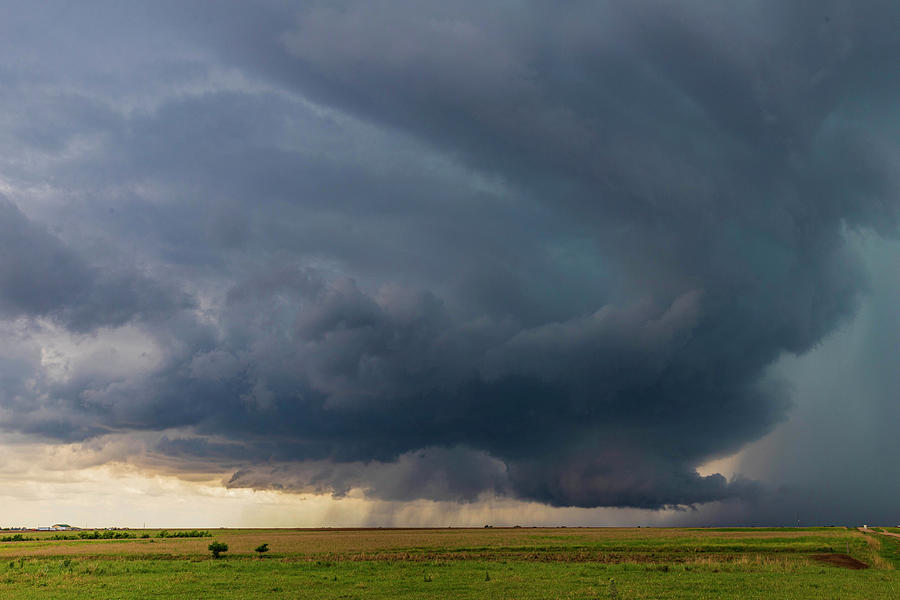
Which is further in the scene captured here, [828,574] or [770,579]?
[828,574]

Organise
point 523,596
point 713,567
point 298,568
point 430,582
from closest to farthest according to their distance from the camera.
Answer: point 523,596 < point 430,582 < point 713,567 < point 298,568

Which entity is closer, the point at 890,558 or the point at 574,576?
the point at 574,576

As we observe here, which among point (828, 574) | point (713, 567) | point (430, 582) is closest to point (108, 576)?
point (430, 582)

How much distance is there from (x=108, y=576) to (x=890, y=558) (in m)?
89.2

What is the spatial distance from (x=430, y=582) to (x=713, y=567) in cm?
2889

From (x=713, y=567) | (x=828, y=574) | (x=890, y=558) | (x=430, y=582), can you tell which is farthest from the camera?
(x=890, y=558)

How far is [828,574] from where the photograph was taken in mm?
56062

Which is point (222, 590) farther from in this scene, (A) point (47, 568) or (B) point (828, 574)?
(B) point (828, 574)

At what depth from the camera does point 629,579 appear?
52188 millimetres

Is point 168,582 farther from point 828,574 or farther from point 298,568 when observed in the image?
point 828,574

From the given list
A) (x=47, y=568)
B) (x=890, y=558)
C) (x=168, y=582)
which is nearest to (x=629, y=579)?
(x=168, y=582)

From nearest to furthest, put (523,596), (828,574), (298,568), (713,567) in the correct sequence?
(523,596) < (828,574) < (713,567) < (298,568)

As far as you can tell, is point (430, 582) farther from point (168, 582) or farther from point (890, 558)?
point (890, 558)

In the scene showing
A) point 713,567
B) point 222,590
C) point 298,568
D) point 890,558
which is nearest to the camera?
point 222,590
